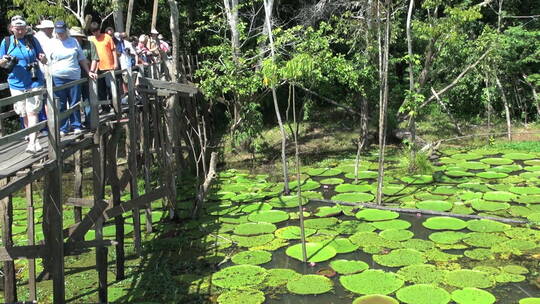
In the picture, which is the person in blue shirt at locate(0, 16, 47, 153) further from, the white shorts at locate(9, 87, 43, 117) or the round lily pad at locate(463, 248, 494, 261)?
the round lily pad at locate(463, 248, 494, 261)

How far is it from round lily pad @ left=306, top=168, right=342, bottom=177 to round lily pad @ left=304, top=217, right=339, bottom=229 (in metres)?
3.33

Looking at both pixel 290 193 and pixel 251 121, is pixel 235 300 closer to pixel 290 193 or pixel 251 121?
pixel 290 193

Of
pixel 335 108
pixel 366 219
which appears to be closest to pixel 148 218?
pixel 366 219

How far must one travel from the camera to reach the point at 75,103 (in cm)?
637

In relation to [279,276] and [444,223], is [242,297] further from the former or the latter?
[444,223]

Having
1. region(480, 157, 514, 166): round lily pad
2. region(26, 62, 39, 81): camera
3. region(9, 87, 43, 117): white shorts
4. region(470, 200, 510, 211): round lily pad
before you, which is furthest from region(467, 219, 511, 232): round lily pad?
region(26, 62, 39, 81): camera

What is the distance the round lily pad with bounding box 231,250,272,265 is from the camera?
7.62 m

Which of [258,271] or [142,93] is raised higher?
[142,93]

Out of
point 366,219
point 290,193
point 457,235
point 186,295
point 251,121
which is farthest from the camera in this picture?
point 251,121

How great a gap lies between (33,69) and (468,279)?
232 inches

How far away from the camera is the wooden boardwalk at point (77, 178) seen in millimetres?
4746

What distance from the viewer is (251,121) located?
1430 cm

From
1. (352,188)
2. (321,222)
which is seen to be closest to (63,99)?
(321,222)

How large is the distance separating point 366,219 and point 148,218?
13.0 ft
